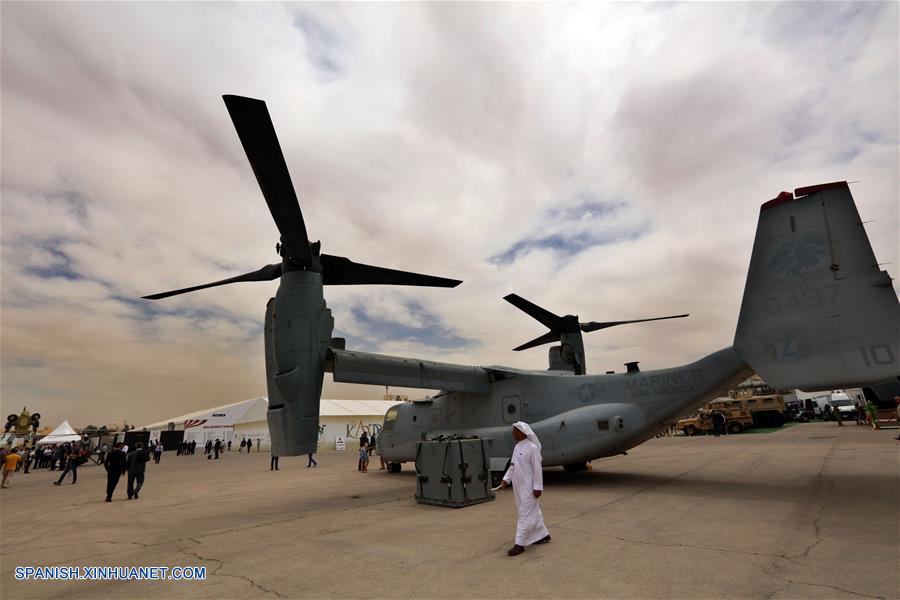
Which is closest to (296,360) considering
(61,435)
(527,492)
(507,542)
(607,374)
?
(507,542)

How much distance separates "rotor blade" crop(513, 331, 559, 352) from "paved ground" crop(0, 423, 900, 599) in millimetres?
5671

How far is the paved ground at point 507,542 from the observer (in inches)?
171

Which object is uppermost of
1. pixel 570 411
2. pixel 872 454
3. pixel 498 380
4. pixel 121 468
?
pixel 498 380

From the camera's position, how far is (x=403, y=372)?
37.7ft

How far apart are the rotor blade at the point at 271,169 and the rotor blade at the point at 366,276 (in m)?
0.95

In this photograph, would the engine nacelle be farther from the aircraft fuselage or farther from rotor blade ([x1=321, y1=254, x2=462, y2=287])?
the aircraft fuselage

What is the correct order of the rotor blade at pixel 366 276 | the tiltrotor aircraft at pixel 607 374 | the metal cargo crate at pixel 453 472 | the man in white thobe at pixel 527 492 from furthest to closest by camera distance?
the rotor blade at pixel 366 276 → the metal cargo crate at pixel 453 472 → the tiltrotor aircraft at pixel 607 374 → the man in white thobe at pixel 527 492

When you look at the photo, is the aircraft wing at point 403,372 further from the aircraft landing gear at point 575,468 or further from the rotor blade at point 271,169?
the aircraft landing gear at point 575,468

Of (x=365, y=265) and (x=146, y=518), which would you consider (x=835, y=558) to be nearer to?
(x=365, y=265)

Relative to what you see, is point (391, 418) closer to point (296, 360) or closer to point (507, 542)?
point (296, 360)

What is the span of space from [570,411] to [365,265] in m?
6.79

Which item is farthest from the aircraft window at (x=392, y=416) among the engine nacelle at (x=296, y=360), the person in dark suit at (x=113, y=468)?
the person in dark suit at (x=113, y=468)

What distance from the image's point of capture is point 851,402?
136 ft

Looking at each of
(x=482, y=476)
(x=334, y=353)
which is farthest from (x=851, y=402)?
(x=334, y=353)
